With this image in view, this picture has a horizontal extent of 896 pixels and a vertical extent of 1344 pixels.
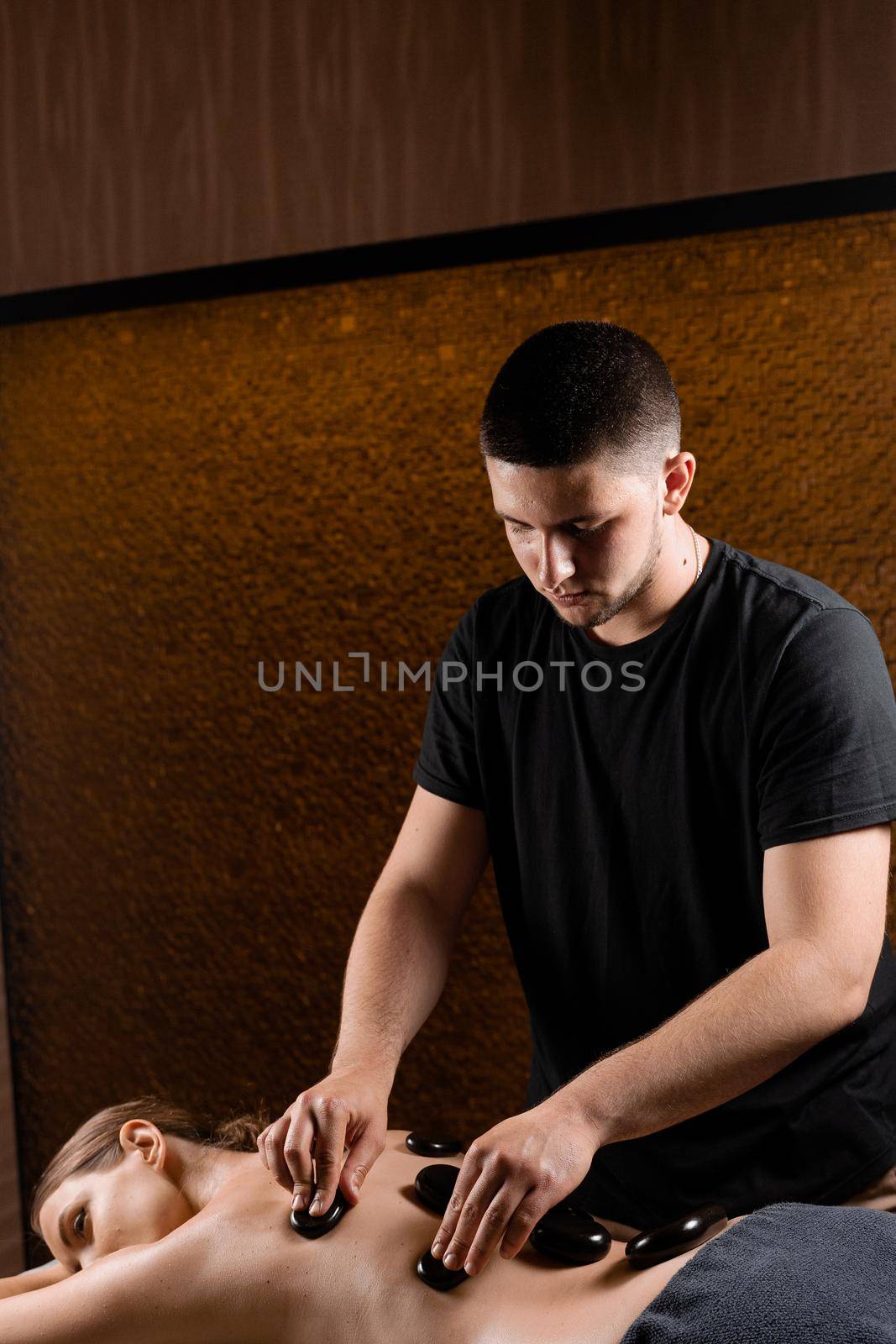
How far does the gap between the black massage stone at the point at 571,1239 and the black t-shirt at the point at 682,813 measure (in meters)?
0.21

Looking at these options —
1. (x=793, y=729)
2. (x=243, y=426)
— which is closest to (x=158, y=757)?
(x=243, y=426)

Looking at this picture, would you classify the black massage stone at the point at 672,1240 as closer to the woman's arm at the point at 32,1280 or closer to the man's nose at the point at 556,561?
the man's nose at the point at 556,561

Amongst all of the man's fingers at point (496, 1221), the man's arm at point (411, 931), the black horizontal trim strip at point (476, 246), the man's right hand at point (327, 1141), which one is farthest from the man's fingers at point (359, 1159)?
the black horizontal trim strip at point (476, 246)

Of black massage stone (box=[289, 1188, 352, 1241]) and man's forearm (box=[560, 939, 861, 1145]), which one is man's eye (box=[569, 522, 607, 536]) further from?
black massage stone (box=[289, 1188, 352, 1241])

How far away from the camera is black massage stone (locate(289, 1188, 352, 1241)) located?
1329 mm

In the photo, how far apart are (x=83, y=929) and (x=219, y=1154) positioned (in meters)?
0.74

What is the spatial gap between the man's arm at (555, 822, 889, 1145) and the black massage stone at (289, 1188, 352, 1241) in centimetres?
35

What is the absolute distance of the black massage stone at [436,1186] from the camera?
1340 millimetres

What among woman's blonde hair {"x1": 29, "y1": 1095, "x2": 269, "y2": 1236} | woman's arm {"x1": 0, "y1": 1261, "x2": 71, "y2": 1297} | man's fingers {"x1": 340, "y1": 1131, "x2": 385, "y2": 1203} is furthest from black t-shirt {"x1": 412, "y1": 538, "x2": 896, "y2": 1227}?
woman's arm {"x1": 0, "y1": 1261, "x2": 71, "y2": 1297}

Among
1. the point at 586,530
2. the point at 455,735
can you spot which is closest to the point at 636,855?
the point at 455,735

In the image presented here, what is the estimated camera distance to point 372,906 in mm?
1613

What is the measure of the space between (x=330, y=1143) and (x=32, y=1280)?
0.60m

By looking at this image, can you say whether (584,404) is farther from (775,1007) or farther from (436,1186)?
(436,1186)

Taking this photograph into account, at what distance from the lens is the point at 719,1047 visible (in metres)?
1.17
